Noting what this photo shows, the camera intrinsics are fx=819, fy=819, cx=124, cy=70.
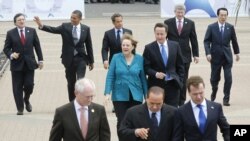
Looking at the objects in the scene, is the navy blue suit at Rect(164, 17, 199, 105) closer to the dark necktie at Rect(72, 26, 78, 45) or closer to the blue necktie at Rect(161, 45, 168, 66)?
the dark necktie at Rect(72, 26, 78, 45)

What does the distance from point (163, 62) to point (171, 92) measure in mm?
514

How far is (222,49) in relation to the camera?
53.9 ft

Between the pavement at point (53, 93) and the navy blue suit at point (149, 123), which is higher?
the navy blue suit at point (149, 123)

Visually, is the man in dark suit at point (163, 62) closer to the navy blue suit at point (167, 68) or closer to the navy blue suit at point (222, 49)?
the navy blue suit at point (167, 68)

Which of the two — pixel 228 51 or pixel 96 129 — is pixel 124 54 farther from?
pixel 228 51

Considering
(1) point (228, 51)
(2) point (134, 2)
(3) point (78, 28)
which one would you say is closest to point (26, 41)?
(3) point (78, 28)

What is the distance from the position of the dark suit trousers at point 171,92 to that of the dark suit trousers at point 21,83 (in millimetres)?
3972

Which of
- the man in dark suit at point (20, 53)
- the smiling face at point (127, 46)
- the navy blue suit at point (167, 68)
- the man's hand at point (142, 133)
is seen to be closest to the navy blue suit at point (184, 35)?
the man in dark suit at point (20, 53)

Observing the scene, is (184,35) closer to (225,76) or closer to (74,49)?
(225,76)

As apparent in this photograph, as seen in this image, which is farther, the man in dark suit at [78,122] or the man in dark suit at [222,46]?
the man in dark suit at [222,46]

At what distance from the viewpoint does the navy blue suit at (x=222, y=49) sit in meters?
16.4

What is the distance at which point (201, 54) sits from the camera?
82.5ft

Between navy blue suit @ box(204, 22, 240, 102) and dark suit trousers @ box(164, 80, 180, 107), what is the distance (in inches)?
145

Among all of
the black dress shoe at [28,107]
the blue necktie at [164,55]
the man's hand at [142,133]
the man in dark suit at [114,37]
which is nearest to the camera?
the man's hand at [142,133]
